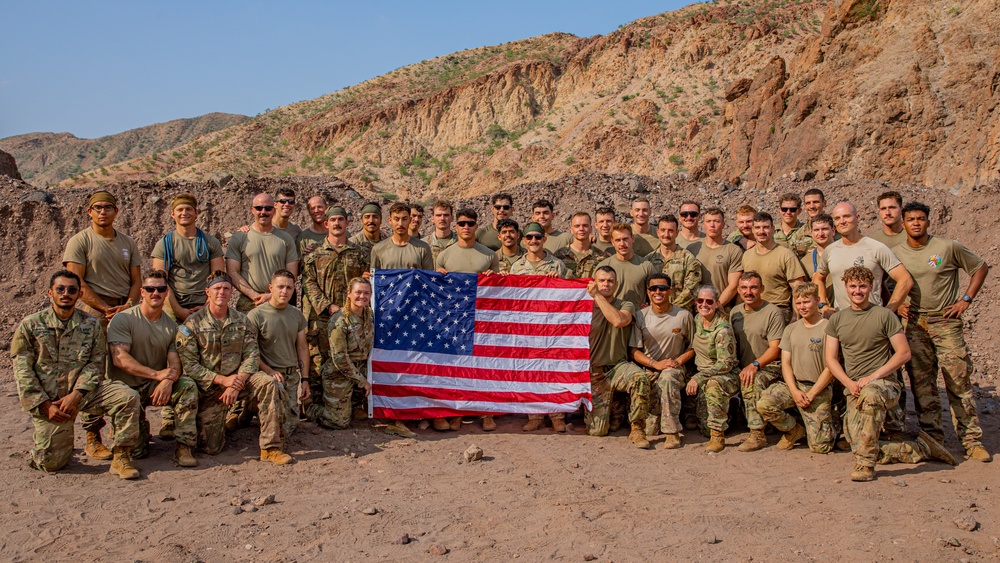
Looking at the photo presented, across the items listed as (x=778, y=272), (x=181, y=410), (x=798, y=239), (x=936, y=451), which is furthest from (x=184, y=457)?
(x=936, y=451)

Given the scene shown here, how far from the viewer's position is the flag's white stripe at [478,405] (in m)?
7.91

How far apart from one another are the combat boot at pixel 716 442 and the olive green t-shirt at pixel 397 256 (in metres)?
3.48

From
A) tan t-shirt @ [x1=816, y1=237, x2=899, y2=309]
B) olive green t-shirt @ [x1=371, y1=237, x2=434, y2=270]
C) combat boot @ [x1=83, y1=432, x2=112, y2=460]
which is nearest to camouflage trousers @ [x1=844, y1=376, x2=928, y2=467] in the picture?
tan t-shirt @ [x1=816, y1=237, x2=899, y2=309]

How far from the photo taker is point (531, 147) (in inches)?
1572

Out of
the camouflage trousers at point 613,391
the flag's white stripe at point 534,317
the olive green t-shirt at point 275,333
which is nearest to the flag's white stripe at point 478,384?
the camouflage trousers at point 613,391

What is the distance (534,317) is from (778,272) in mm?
2576

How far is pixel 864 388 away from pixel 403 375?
444 centimetres

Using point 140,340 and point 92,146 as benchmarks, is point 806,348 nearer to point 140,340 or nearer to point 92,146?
point 140,340

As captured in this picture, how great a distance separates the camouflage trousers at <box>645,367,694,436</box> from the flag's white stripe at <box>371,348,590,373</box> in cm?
75

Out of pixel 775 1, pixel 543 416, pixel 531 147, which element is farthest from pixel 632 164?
pixel 543 416

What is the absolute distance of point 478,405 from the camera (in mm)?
8039

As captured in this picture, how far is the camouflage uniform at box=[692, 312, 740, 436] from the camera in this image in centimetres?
737

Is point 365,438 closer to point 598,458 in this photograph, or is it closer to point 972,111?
point 598,458

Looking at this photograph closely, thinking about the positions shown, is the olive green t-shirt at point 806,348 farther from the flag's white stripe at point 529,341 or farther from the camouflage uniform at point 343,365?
the camouflage uniform at point 343,365
